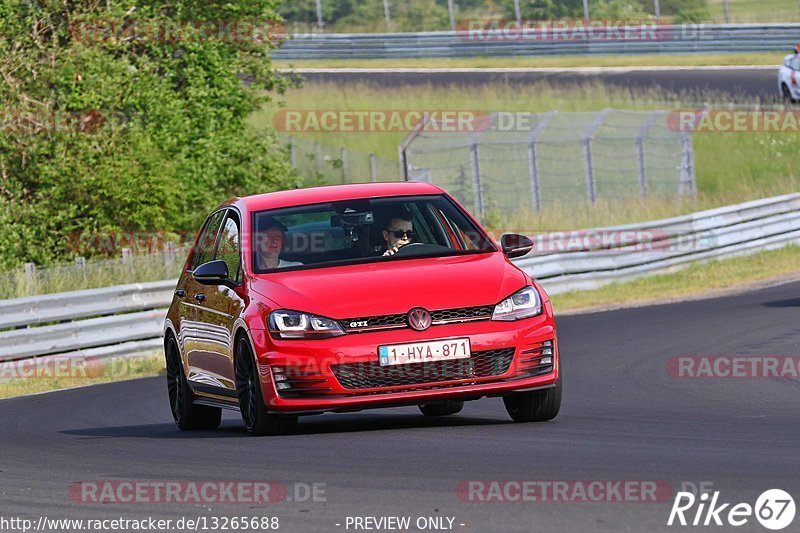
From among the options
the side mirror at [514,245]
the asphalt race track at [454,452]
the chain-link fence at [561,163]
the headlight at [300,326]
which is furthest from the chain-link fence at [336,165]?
the headlight at [300,326]

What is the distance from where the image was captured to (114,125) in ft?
84.5

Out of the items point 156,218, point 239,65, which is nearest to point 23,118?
point 156,218

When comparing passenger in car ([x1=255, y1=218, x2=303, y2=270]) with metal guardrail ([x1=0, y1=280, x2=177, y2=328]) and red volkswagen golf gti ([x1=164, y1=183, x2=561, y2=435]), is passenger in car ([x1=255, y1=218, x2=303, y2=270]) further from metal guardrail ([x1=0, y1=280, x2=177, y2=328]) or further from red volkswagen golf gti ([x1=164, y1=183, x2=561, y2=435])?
metal guardrail ([x1=0, y1=280, x2=177, y2=328])

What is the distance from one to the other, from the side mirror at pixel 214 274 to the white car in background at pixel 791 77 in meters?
31.6

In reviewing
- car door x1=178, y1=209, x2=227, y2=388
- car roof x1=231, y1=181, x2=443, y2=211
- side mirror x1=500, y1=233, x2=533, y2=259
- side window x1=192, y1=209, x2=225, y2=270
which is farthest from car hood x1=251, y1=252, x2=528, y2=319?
side window x1=192, y1=209, x2=225, y2=270

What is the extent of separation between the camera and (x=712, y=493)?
6801 mm

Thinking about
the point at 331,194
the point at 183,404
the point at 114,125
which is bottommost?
the point at 114,125

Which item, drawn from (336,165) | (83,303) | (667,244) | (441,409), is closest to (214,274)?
(441,409)

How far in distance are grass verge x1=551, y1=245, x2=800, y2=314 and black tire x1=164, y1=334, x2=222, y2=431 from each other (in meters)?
11.0

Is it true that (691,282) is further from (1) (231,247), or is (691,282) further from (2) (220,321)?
(2) (220,321)

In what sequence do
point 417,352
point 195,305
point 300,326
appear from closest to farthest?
Result: point 417,352
point 300,326
point 195,305

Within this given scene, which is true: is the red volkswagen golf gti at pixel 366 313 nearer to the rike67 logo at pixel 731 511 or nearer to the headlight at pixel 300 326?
the headlight at pixel 300 326

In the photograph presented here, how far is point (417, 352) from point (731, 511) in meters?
3.20

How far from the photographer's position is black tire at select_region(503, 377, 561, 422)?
9.98 meters
